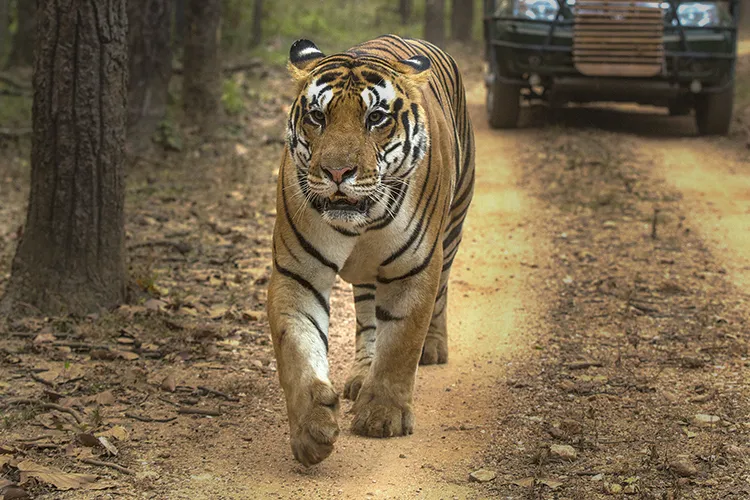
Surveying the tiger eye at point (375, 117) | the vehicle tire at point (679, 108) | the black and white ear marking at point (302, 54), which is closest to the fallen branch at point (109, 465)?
the tiger eye at point (375, 117)

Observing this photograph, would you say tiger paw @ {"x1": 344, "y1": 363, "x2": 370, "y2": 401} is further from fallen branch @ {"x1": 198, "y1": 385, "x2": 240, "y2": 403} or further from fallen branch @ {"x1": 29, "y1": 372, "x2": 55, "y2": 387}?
fallen branch @ {"x1": 29, "y1": 372, "x2": 55, "y2": 387}

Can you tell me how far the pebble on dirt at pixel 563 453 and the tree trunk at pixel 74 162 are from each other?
10.0 ft

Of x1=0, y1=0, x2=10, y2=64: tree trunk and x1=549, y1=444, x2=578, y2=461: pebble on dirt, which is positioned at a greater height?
x1=0, y1=0, x2=10, y2=64: tree trunk

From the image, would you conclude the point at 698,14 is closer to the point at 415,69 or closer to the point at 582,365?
the point at 582,365

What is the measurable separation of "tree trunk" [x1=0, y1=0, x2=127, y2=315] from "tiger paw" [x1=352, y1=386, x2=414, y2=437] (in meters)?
2.29

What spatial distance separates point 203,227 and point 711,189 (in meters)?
4.91

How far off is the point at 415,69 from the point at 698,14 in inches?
351

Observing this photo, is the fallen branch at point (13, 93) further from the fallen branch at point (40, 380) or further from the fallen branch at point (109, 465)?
the fallen branch at point (109, 465)

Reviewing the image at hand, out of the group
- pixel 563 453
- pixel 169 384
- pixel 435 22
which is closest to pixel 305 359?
pixel 563 453

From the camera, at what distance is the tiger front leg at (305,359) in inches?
163

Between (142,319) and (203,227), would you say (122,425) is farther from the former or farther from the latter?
(203,227)

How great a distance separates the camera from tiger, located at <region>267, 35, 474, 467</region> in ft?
13.8

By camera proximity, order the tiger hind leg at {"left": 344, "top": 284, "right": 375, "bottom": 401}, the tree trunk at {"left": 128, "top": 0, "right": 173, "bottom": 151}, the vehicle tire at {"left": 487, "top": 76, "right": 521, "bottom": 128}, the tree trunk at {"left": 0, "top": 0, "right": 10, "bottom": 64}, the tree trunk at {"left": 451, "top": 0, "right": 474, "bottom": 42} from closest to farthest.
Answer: the tiger hind leg at {"left": 344, "top": 284, "right": 375, "bottom": 401}, the tree trunk at {"left": 128, "top": 0, "right": 173, "bottom": 151}, the vehicle tire at {"left": 487, "top": 76, "right": 521, "bottom": 128}, the tree trunk at {"left": 0, "top": 0, "right": 10, "bottom": 64}, the tree trunk at {"left": 451, "top": 0, "right": 474, "bottom": 42}

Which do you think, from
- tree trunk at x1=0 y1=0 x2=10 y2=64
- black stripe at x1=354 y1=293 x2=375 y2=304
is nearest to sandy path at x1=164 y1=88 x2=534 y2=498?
black stripe at x1=354 y1=293 x2=375 y2=304
